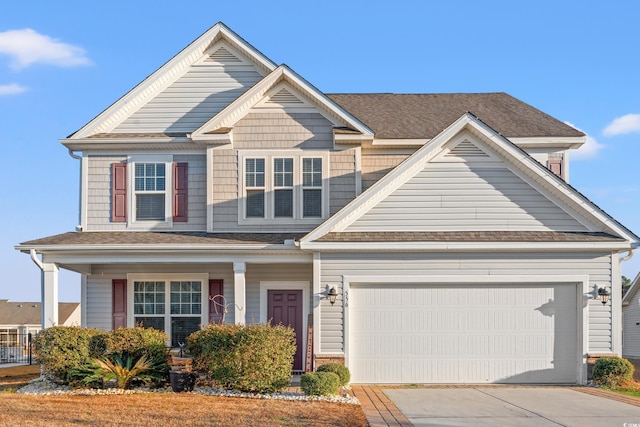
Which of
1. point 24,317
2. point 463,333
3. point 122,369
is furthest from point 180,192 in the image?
point 24,317

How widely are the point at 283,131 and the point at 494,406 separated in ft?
27.0

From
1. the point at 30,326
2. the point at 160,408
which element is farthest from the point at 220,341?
the point at 30,326

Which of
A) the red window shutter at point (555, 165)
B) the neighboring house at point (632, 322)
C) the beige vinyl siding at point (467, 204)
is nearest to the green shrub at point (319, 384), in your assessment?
the beige vinyl siding at point (467, 204)

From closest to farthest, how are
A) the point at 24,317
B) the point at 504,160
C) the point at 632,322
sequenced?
the point at 504,160, the point at 632,322, the point at 24,317

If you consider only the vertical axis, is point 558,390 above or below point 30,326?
above

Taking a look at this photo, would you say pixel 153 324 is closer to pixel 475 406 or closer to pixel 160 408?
pixel 160 408

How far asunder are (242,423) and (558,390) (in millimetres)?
7171

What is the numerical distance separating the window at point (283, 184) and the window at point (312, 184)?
1.02ft

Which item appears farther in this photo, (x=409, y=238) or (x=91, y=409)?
(x=409, y=238)

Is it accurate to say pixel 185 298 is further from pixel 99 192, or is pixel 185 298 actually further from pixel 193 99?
pixel 193 99

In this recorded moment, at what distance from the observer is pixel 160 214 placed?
1772 cm

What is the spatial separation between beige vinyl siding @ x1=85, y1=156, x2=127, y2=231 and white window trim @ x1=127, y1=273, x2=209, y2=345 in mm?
1476

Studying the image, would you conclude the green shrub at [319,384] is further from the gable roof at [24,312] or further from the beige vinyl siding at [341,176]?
the gable roof at [24,312]

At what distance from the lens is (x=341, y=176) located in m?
17.6
